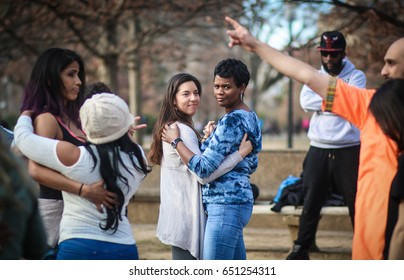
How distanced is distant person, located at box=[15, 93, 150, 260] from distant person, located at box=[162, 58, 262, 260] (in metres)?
0.92

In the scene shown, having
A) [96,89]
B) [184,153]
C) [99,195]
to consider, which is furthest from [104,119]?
[96,89]

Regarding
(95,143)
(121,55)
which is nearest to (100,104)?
(95,143)

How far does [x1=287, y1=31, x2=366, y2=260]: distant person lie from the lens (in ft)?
24.1

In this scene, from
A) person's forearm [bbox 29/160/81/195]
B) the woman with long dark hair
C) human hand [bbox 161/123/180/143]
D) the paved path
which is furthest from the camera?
the paved path

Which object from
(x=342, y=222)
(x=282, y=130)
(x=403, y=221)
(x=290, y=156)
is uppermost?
(x=403, y=221)

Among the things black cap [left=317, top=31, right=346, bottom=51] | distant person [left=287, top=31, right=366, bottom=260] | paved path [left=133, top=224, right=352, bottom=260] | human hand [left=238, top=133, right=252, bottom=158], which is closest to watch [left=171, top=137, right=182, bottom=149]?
human hand [left=238, top=133, right=252, bottom=158]

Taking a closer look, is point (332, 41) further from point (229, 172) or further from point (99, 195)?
point (99, 195)

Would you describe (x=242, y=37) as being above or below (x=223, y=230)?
above

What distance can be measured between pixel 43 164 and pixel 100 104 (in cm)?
52

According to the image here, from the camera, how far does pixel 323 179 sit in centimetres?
767

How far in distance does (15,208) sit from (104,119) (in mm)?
1396

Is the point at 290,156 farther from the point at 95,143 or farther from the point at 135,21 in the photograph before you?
the point at 135,21

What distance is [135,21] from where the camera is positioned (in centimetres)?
2217

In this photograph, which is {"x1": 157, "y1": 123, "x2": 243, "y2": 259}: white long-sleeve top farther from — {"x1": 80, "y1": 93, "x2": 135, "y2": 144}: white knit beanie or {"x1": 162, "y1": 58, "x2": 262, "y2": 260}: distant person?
{"x1": 80, "y1": 93, "x2": 135, "y2": 144}: white knit beanie
